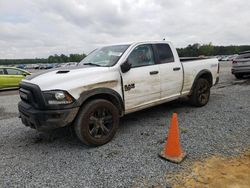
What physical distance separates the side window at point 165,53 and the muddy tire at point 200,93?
130cm

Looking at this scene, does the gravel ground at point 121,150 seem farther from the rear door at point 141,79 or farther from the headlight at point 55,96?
the headlight at point 55,96

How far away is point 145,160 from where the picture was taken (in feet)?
11.5

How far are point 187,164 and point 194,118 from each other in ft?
7.74

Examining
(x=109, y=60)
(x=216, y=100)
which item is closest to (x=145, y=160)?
(x=109, y=60)

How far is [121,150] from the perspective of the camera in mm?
3922

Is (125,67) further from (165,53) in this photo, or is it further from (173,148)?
(173,148)

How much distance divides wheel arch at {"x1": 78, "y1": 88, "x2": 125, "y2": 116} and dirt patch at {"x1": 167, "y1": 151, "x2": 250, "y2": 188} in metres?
1.76

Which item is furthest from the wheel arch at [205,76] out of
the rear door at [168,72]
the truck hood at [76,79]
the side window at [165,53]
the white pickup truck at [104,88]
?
the truck hood at [76,79]

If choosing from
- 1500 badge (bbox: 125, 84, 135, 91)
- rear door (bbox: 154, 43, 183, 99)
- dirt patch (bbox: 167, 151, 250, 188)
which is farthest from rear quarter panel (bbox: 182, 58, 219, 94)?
dirt patch (bbox: 167, 151, 250, 188)

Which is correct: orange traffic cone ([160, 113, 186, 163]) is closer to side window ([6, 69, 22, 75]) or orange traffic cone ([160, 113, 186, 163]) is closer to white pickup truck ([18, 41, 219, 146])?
white pickup truck ([18, 41, 219, 146])

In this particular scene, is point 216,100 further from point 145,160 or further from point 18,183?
point 18,183

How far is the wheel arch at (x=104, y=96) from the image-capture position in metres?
3.83

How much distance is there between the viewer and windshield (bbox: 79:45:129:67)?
15.2 feet

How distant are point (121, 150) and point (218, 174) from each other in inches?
62.6
